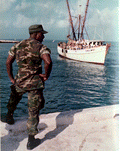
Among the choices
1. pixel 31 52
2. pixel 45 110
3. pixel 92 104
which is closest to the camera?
pixel 31 52

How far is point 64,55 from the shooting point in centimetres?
4438

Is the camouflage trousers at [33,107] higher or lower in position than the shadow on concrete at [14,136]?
higher

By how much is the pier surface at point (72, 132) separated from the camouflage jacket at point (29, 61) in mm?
911

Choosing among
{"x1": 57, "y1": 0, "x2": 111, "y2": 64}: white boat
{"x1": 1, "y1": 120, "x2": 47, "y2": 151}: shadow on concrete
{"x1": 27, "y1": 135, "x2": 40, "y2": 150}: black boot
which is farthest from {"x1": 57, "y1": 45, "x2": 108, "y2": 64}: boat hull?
{"x1": 27, "y1": 135, "x2": 40, "y2": 150}: black boot

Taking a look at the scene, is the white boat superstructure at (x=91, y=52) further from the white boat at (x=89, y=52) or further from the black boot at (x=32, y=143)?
the black boot at (x=32, y=143)

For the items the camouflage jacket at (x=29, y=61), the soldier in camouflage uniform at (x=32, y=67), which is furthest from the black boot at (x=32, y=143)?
the camouflage jacket at (x=29, y=61)

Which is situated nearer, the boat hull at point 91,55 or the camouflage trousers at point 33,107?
the camouflage trousers at point 33,107

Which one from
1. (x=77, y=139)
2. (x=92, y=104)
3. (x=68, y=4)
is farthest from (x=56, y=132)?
(x=68, y=4)

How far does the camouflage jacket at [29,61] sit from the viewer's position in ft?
8.00

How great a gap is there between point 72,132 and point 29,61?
1567 mm

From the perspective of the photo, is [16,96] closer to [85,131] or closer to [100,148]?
[85,131]

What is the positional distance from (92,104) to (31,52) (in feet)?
35.8

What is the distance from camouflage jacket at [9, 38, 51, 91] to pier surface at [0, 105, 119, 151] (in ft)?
2.99

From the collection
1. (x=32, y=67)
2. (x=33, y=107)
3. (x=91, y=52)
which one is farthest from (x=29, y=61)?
(x=91, y=52)
